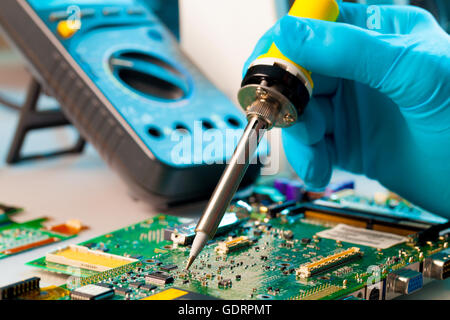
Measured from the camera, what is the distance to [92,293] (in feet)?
2.07

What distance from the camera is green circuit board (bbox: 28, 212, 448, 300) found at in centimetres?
68

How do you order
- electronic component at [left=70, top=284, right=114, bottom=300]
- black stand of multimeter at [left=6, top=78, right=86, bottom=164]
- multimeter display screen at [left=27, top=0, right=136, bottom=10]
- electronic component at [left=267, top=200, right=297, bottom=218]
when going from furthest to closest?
black stand of multimeter at [left=6, top=78, right=86, bottom=164], multimeter display screen at [left=27, top=0, right=136, bottom=10], electronic component at [left=267, top=200, right=297, bottom=218], electronic component at [left=70, top=284, right=114, bottom=300]

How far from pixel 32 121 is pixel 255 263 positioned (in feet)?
3.06

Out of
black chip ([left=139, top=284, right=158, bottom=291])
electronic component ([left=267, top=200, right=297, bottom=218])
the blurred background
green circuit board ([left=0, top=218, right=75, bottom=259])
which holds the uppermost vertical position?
the blurred background

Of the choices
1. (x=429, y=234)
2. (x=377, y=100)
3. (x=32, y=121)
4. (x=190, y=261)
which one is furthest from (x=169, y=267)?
(x=32, y=121)

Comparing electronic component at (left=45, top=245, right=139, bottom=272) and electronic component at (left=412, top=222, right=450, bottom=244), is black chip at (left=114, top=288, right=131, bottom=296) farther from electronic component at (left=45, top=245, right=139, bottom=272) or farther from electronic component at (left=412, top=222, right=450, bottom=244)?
electronic component at (left=412, top=222, right=450, bottom=244)

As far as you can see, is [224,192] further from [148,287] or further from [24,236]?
[24,236]

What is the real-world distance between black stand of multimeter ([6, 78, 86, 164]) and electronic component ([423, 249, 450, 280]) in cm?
105

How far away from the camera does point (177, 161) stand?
3.45 feet

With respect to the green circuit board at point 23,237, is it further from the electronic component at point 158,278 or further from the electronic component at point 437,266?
the electronic component at point 437,266

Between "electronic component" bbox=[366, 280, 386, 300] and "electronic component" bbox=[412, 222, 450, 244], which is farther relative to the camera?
"electronic component" bbox=[412, 222, 450, 244]

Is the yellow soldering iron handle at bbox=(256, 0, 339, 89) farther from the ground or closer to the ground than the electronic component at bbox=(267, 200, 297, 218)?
farther from the ground

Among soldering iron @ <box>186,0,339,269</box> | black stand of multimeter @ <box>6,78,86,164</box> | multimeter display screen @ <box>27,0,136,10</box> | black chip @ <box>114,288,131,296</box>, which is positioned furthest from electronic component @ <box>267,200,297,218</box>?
black stand of multimeter @ <box>6,78,86,164</box>
